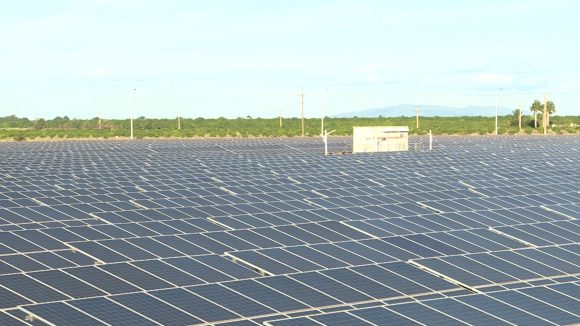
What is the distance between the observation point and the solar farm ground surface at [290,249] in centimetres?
2066

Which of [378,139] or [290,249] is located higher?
[378,139]

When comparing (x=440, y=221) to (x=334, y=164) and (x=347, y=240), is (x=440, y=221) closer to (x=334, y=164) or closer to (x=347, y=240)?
(x=347, y=240)

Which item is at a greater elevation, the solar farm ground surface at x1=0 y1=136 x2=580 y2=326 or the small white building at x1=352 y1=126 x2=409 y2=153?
the small white building at x1=352 y1=126 x2=409 y2=153

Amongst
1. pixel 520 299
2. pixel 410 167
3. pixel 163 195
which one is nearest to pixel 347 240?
pixel 520 299

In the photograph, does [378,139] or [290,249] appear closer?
[290,249]

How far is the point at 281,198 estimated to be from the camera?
41.3m

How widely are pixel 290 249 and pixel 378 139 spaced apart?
55.1 meters

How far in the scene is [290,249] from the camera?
27984 mm

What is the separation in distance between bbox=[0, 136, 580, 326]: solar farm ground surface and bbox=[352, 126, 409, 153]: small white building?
27.2m

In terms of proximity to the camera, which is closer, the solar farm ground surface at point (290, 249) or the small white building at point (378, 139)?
the solar farm ground surface at point (290, 249)

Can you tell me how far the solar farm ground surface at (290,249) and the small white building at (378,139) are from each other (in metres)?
27.2

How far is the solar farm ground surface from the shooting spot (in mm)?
20656

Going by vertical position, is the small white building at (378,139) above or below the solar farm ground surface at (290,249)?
above

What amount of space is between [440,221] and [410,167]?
990 inches
